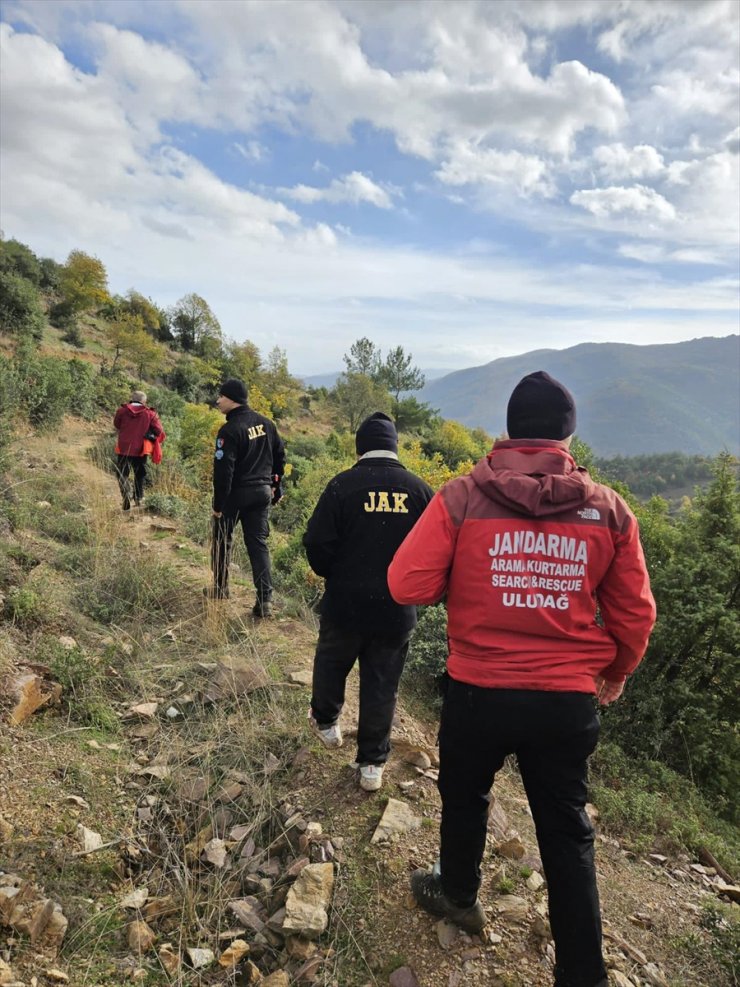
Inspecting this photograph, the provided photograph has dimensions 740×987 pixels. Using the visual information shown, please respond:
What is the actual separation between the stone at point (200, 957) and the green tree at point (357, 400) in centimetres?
3451

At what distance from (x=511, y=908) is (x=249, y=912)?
106 cm

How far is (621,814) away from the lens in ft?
10.8

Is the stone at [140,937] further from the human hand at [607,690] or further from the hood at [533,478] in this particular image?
the hood at [533,478]

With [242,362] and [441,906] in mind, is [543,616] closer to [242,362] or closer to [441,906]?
[441,906]

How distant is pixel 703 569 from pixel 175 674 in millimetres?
4524

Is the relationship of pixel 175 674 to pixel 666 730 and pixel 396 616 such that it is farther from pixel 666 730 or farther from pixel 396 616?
pixel 666 730

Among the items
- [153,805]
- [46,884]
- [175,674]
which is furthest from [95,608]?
[46,884]

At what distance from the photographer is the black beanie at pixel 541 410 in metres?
1.85

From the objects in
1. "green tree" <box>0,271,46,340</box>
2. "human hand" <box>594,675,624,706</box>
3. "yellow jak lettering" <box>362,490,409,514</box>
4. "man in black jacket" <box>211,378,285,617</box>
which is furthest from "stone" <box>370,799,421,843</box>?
"green tree" <box>0,271,46,340</box>

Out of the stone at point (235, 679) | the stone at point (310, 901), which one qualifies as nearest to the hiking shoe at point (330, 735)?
the stone at point (235, 679)

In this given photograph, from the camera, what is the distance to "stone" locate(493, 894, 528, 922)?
85.0 inches

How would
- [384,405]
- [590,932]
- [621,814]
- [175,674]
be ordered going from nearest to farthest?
[590,932] < [621,814] < [175,674] < [384,405]

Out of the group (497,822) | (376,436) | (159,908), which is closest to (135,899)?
(159,908)

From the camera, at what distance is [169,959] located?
6.45ft
